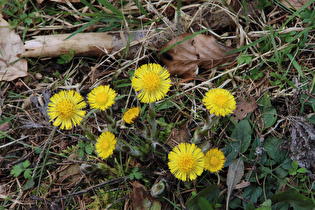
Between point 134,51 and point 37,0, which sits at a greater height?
point 37,0

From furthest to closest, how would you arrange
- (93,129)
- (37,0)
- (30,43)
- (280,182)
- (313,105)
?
(37,0) < (30,43) < (93,129) < (313,105) < (280,182)

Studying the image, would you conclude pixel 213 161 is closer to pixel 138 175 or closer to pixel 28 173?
pixel 138 175

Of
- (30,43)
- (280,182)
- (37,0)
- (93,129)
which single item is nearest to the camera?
(280,182)

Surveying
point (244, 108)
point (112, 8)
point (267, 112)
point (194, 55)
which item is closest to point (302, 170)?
point (267, 112)

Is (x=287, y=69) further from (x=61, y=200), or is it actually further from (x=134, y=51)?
(x=61, y=200)

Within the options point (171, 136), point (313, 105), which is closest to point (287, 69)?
point (313, 105)

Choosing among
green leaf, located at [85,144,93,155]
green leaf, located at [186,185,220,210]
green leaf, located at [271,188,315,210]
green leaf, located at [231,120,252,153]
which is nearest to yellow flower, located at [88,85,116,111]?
green leaf, located at [85,144,93,155]

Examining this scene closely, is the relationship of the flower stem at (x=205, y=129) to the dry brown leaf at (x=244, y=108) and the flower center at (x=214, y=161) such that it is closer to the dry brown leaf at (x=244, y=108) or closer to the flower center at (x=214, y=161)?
the flower center at (x=214, y=161)
